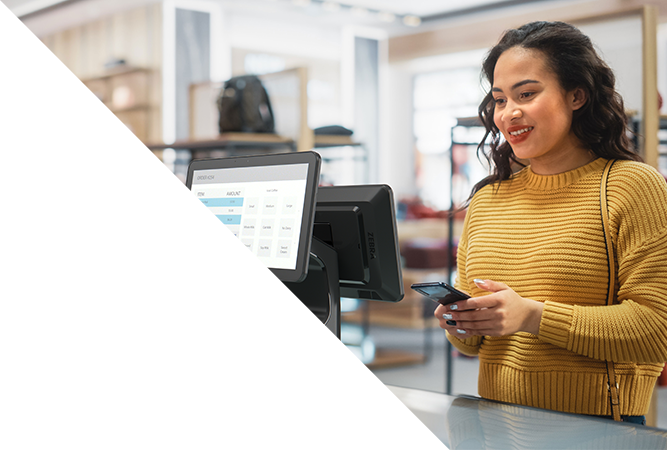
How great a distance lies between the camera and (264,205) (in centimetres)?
98

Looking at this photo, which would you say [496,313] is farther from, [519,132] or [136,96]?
[136,96]

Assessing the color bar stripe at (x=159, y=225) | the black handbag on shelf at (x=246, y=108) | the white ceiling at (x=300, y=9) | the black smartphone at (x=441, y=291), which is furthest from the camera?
the white ceiling at (x=300, y=9)

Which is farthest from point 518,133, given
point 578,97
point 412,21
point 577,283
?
point 412,21

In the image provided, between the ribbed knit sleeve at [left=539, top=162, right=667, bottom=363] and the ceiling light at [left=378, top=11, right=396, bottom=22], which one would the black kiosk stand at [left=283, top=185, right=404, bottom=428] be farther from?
the ceiling light at [left=378, top=11, right=396, bottom=22]

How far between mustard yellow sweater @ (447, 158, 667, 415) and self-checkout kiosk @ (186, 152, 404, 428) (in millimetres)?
197

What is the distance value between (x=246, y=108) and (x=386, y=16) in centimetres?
557

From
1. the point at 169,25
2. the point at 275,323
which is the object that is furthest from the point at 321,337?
the point at 169,25

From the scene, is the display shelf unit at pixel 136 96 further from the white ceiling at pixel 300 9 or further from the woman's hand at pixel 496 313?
the woman's hand at pixel 496 313

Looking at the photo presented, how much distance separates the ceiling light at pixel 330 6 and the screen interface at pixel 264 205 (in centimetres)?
767

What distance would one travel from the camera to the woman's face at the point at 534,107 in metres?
1.06

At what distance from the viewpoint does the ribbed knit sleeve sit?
3.09ft

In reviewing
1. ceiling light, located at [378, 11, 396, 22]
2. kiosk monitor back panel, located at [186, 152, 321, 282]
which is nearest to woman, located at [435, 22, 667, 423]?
kiosk monitor back panel, located at [186, 152, 321, 282]

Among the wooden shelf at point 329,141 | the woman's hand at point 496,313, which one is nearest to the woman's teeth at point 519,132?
the woman's hand at point 496,313

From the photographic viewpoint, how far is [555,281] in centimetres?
103
